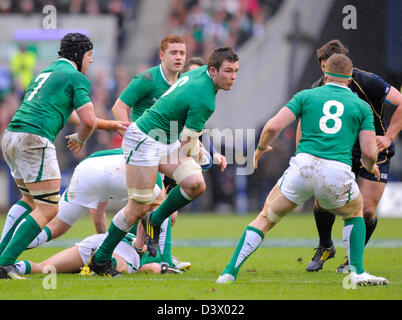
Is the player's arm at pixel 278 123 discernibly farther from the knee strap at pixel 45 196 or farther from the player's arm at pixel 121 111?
the player's arm at pixel 121 111

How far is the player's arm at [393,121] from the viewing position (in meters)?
7.09

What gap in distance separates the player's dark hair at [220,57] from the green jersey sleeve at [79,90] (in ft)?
3.72

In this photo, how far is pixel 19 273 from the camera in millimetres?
6273

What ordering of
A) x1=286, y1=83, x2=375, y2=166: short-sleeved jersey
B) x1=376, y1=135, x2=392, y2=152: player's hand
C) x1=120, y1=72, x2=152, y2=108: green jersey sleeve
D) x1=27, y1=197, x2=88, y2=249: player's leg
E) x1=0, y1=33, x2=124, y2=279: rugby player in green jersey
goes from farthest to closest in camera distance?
x1=120, y1=72, x2=152, y2=108: green jersey sleeve < x1=376, y1=135, x2=392, y2=152: player's hand < x1=27, y1=197, x2=88, y2=249: player's leg < x1=0, y1=33, x2=124, y2=279: rugby player in green jersey < x1=286, y1=83, x2=375, y2=166: short-sleeved jersey

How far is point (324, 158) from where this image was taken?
5621 mm

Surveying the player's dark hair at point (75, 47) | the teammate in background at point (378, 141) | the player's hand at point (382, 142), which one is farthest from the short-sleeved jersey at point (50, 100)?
the player's hand at point (382, 142)

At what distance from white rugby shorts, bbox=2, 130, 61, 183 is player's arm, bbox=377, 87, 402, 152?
3.31m

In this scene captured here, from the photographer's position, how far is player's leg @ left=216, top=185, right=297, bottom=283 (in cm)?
571

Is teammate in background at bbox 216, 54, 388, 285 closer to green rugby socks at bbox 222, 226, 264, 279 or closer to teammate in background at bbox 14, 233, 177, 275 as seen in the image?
green rugby socks at bbox 222, 226, 264, 279

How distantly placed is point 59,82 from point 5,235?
63.4 inches

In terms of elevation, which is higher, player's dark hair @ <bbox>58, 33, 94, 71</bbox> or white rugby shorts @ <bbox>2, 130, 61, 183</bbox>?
player's dark hair @ <bbox>58, 33, 94, 71</bbox>

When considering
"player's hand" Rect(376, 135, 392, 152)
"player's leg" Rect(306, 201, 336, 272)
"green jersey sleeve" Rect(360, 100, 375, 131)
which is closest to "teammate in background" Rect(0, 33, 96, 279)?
"green jersey sleeve" Rect(360, 100, 375, 131)

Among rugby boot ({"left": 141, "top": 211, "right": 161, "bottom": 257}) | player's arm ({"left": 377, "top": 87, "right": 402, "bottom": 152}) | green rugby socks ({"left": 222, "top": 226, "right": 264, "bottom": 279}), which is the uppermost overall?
player's arm ({"left": 377, "top": 87, "right": 402, "bottom": 152})

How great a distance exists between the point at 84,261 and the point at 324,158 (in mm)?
2528
